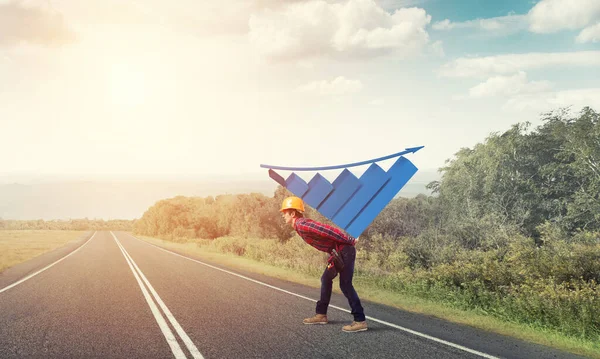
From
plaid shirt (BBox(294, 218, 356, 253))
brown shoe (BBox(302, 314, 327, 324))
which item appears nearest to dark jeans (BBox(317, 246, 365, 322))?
plaid shirt (BBox(294, 218, 356, 253))

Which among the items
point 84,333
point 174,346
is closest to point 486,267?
point 174,346

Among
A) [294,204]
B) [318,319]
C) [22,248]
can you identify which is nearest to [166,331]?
[318,319]

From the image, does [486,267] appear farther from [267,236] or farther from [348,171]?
[267,236]

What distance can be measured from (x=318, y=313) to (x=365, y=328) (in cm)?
91

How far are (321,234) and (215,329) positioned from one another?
2.35m

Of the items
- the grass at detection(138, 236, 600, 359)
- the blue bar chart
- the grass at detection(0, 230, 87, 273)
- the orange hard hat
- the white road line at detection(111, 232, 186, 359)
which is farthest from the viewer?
the grass at detection(0, 230, 87, 273)

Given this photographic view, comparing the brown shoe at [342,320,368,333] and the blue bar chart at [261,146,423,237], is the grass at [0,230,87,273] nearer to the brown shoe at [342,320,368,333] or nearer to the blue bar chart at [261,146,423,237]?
the blue bar chart at [261,146,423,237]

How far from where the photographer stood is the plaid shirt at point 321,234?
6320mm

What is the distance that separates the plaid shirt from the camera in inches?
249

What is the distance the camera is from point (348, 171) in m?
8.52

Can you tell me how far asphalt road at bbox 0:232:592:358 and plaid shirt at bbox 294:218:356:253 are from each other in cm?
139

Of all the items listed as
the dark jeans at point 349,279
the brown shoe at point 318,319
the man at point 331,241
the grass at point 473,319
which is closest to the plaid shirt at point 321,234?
the man at point 331,241

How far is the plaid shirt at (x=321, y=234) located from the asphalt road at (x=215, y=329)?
139 centimetres

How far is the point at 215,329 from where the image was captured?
258 inches
